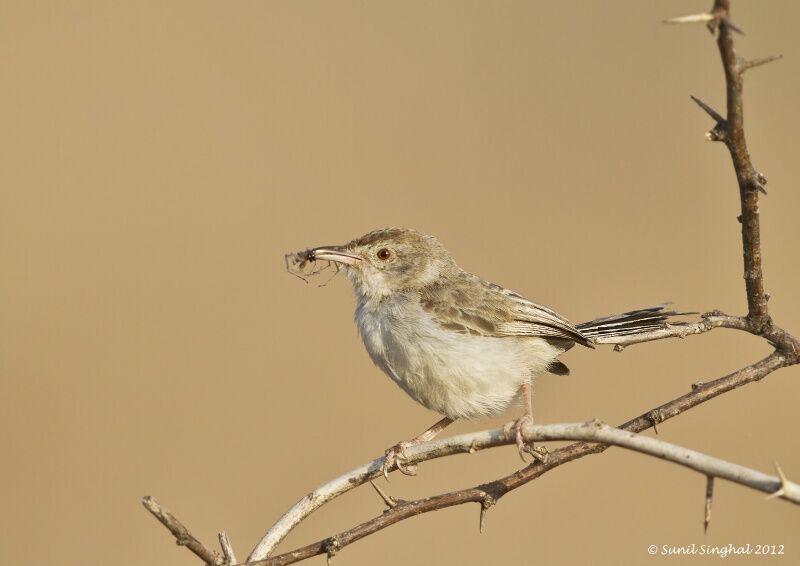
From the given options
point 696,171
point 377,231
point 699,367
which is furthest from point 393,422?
point 696,171

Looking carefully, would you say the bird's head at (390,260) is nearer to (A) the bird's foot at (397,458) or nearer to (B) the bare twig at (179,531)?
(A) the bird's foot at (397,458)

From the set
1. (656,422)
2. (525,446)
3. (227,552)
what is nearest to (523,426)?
(525,446)

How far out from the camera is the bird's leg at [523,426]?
3405mm

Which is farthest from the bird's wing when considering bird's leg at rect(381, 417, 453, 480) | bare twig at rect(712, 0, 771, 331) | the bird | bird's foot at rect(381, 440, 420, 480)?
bare twig at rect(712, 0, 771, 331)

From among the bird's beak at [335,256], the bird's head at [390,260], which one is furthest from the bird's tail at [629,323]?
the bird's beak at [335,256]

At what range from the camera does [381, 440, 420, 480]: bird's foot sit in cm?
380

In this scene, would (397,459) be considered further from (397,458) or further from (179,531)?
(179,531)

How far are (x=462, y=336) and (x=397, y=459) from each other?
1.34 metres

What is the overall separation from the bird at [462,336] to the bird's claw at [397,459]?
13mm

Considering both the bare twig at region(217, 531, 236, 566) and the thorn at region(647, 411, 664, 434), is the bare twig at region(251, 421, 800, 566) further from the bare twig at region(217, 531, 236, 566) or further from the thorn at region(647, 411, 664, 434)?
the thorn at region(647, 411, 664, 434)

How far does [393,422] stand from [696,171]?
840 centimetres

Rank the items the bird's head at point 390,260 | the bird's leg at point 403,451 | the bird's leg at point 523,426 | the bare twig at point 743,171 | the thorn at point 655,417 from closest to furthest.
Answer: the bare twig at point 743,171 < the bird's leg at point 523,426 < the thorn at point 655,417 < the bird's leg at point 403,451 < the bird's head at point 390,260

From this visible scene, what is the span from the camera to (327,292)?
15430 millimetres

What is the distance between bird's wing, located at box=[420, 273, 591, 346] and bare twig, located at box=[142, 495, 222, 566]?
7.28ft
